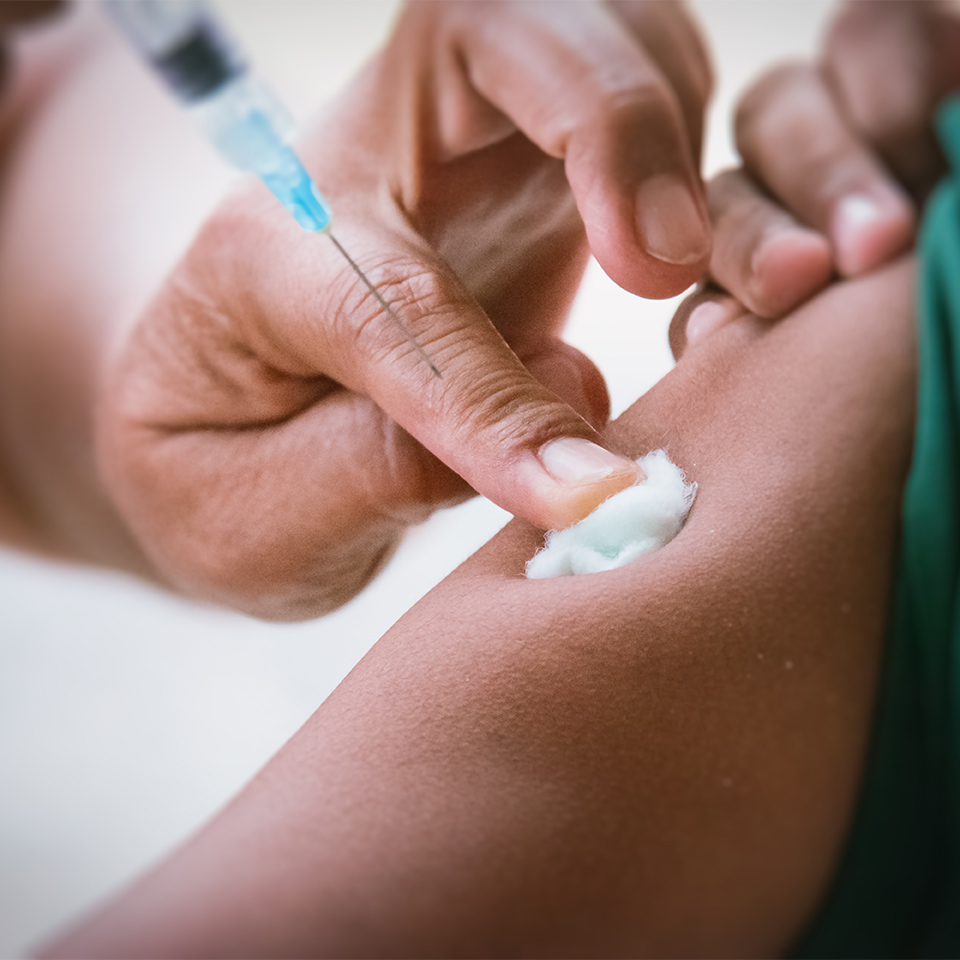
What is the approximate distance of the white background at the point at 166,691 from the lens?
34 cm

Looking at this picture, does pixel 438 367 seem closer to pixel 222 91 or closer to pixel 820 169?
pixel 222 91

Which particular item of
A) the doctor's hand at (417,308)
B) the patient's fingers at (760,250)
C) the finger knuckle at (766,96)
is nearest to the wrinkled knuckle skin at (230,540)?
the doctor's hand at (417,308)

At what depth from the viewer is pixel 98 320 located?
1.49ft

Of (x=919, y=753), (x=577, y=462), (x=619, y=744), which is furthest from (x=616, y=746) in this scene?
(x=919, y=753)

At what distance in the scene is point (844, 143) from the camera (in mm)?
525

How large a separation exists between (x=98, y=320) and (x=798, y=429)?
0.41 metres

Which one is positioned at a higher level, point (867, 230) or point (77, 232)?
point (77, 232)

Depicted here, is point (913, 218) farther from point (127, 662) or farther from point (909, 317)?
point (127, 662)

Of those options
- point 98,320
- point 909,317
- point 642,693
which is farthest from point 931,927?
point 98,320

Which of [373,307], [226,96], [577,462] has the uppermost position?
[226,96]

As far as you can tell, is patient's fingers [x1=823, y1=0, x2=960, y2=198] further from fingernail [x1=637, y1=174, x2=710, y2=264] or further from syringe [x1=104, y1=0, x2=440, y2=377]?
syringe [x1=104, y1=0, x2=440, y2=377]

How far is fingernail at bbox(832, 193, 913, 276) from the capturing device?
1.67 ft

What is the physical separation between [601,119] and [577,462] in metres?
0.16

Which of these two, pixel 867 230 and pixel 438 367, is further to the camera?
pixel 867 230
